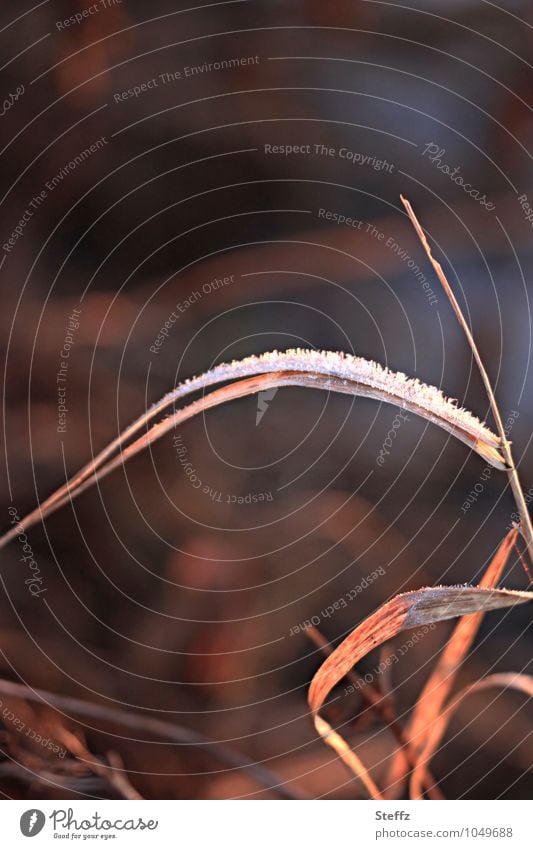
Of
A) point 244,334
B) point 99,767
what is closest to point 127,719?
point 99,767

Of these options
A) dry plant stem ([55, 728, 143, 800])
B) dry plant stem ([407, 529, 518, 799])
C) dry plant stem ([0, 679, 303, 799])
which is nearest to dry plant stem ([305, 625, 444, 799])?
dry plant stem ([407, 529, 518, 799])

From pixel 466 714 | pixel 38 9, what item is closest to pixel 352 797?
pixel 466 714

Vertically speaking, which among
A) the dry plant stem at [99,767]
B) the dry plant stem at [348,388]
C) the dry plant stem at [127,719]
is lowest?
the dry plant stem at [99,767]

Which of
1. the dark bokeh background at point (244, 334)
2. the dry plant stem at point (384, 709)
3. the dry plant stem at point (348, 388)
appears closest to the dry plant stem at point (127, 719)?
the dark bokeh background at point (244, 334)

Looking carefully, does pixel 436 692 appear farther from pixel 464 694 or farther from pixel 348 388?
pixel 348 388

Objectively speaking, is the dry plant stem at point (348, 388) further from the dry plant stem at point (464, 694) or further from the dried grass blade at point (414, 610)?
the dry plant stem at point (464, 694)
